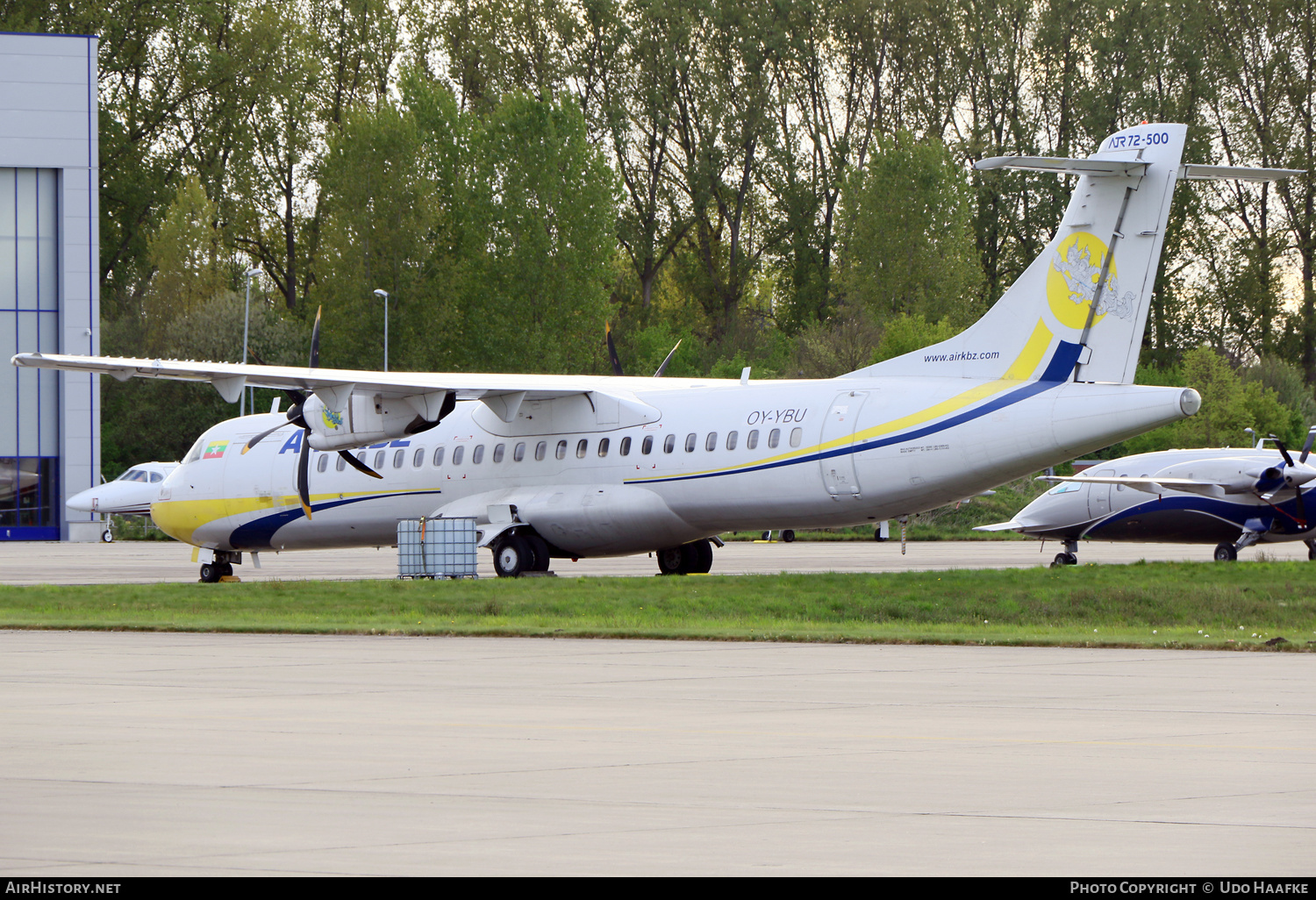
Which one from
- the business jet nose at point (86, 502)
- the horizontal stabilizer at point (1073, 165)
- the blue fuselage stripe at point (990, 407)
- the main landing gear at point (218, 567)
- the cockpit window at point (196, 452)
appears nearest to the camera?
the horizontal stabilizer at point (1073, 165)

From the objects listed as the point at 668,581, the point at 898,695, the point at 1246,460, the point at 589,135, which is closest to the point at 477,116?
the point at 589,135

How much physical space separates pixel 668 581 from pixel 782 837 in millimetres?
18386

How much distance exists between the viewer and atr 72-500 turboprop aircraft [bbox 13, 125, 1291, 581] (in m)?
25.2

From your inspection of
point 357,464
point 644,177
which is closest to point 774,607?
point 357,464

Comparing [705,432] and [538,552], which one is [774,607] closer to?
[705,432]

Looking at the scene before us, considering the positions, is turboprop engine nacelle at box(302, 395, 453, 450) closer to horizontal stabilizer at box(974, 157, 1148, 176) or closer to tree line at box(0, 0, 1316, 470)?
horizontal stabilizer at box(974, 157, 1148, 176)

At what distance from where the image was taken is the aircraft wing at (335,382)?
28.1 m

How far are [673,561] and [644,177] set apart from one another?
181 ft

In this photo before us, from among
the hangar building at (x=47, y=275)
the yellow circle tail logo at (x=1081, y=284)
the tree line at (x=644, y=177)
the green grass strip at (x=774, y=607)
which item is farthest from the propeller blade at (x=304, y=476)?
the tree line at (x=644, y=177)

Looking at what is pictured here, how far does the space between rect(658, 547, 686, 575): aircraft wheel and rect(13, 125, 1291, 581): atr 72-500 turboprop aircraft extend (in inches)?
3.1

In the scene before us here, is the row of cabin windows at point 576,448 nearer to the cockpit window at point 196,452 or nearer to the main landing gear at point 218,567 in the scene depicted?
the main landing gear at point 218,567

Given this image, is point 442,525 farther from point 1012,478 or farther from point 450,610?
point 1012,478

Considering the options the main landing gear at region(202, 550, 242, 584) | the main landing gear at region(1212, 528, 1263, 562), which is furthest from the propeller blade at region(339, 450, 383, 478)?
the main landing gear at region(1212, 528, 1263, 562)

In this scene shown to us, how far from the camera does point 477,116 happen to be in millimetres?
80688
